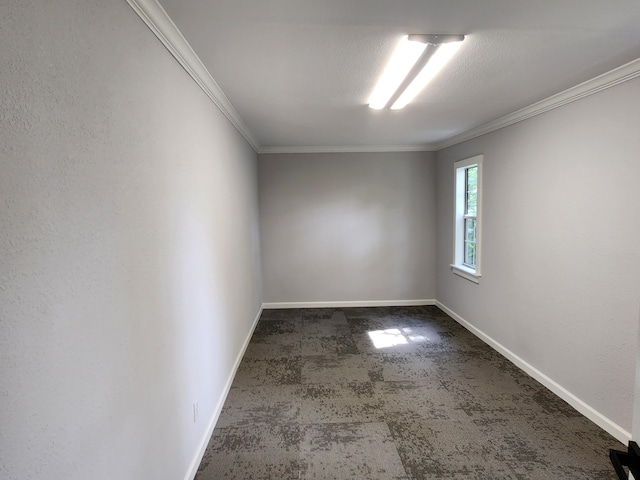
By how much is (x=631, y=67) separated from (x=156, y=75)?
269 cm

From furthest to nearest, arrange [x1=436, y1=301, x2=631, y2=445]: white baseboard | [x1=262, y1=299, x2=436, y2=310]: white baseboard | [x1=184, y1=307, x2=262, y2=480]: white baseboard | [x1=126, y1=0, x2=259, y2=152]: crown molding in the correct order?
[x1=262, y1=299, x2=436, y2=310]: white baseboard < [x1=436, y1=301, x2=631, y2=445]: white baseboard < [x1=184, y1=307, x2=262, y2=480]: white baseboard < [x1=126, y1=0, x2=259, y2=152]: crown molding

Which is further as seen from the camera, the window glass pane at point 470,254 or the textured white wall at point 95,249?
the window glass pane at point 470,254

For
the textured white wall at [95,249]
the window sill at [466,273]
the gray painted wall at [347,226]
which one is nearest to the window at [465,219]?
the window sill at [466,273]

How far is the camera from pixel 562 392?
8.78 feet

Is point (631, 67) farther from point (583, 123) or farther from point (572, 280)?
point (572, 280)

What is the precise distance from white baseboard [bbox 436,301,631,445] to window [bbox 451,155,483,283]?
787 millimetres

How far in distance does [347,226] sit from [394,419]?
3079mm

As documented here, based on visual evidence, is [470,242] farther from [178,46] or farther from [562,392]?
[178,46]

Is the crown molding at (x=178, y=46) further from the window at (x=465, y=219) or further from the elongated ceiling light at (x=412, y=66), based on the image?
the window at (x=465, y=219)

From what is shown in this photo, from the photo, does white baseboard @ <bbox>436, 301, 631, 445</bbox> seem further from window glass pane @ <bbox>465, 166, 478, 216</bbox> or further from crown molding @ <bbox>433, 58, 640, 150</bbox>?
crown molding @ <bbox>433, 58, 640, 150</bbox>

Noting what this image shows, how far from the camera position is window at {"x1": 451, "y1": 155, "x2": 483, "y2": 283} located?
4.28m

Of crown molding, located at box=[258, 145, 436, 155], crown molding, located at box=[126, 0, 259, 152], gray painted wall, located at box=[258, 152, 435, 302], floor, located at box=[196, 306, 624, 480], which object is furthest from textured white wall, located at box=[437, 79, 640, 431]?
crown molding, located at box=[126, 0, 259, 152]

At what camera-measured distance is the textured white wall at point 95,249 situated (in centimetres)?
77

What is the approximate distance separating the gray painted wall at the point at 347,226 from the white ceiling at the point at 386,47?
6.44ft
